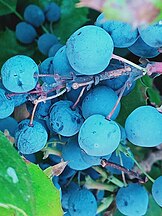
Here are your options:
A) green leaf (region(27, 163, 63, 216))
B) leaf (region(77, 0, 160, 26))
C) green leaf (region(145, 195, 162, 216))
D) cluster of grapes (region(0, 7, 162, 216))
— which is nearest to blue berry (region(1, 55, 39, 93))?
cluster of grapes (region(0, 7, 162, 216))

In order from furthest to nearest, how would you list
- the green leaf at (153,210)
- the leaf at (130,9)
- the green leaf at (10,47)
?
1. the green leaf at (10,47)
2. the green leaf at (153,210)
3. the leaf at (130,9)

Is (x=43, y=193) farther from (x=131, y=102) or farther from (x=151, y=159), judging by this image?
(x=151, y=159)

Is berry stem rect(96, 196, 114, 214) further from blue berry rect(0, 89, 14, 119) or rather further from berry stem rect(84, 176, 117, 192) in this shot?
blue berry rect(0, 89, 14, 119)

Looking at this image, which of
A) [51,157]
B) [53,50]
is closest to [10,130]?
[51,157]

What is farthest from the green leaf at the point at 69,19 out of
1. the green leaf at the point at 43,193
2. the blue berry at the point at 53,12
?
the green leaf at the point at 43,193

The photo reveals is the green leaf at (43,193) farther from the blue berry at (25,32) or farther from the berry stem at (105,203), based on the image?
the blue berry at (25,32)

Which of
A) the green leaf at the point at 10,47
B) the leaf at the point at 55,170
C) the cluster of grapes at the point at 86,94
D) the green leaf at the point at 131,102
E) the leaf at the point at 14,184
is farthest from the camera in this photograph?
the green leaf at the point at 10,47

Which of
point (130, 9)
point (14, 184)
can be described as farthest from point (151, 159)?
point (130, 9)
